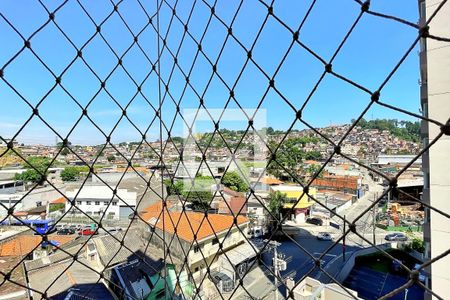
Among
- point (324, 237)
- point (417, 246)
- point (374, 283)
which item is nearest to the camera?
point (374, 283)

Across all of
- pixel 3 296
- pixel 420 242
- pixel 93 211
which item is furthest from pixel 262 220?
pixel 3 296

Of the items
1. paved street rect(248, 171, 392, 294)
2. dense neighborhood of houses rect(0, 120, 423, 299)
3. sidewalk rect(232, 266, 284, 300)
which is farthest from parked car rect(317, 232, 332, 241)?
sidewalk rect(232, 266, 284, 300)

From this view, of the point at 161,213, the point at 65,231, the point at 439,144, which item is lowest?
the point at 65,231

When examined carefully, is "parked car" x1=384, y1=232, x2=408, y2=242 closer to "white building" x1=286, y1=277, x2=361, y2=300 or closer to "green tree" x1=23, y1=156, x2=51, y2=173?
"white building" x1=286, y1=277, x2=361, y2=300

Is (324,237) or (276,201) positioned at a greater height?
(276,201)

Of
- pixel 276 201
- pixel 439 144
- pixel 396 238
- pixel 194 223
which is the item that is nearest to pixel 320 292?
pixel 194 223

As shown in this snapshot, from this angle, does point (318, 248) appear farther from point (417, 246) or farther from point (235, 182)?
point (235, 182)

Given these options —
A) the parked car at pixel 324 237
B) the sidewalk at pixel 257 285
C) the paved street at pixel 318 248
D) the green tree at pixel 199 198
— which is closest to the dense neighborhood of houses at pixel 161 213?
the green tree at pixel 199 198

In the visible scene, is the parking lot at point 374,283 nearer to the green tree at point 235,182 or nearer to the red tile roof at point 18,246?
the green tree at point 235,182

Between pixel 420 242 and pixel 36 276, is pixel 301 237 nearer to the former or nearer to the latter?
pixel 420 242

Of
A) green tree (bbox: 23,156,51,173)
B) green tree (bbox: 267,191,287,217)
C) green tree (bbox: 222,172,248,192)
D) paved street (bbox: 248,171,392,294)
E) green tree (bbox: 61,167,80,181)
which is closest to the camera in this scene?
green tree (bbox: 23,156,51,173)

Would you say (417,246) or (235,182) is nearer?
(417,246)
